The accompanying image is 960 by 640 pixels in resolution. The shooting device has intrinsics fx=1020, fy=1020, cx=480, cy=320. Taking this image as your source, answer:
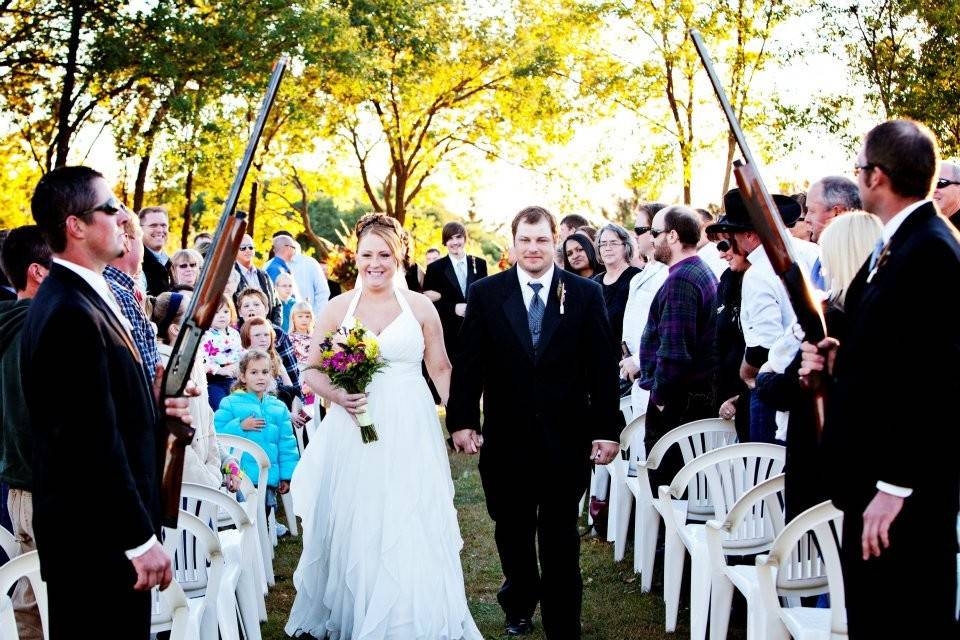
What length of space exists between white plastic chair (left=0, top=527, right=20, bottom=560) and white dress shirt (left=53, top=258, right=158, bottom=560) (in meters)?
1.40

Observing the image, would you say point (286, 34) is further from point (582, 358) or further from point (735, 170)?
point (735, 170)

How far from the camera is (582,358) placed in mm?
5719

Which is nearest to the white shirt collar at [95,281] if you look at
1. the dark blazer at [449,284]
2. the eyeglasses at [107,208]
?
the eyeglasses at [107,208]

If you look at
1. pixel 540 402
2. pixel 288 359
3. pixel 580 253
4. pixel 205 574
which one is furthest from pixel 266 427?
pixel 580 253

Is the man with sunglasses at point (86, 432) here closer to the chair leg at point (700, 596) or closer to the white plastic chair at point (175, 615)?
the white plastic chair at point (175, 615)

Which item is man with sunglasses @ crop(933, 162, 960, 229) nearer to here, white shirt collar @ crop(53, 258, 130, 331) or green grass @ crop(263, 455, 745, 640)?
green grass @ crop(263, 455, 745, 640)

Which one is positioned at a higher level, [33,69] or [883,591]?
[33,69]

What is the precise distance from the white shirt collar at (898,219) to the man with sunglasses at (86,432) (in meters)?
2.41

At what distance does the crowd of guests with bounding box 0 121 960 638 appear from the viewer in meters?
3.17

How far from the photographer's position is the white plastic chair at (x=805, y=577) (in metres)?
3.85

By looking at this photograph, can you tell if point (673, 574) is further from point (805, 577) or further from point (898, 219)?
point (898, 219)

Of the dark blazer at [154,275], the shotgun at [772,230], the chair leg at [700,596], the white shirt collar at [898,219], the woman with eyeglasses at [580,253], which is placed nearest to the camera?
the white shirt collar at [898,219]

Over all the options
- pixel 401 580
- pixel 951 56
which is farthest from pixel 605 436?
pixel 951 56

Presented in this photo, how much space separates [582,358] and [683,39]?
1636 centimetres
